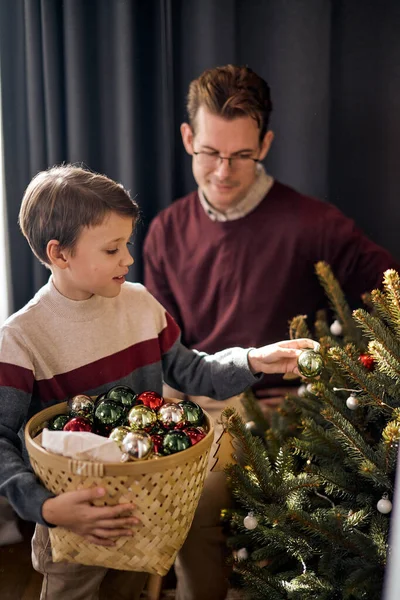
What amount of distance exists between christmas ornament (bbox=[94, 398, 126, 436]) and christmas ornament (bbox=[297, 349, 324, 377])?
0.36m

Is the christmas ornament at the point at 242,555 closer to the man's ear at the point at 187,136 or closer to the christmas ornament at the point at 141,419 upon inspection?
the christmas ornament at the point at 141,419

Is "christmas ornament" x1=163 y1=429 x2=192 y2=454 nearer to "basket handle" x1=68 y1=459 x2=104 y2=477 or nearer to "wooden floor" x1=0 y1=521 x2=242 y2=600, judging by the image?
"basket handle" x1=68 y1=459 x2=104 y2=477

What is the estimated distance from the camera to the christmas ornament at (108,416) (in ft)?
4.17

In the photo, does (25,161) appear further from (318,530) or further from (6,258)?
(318,530)

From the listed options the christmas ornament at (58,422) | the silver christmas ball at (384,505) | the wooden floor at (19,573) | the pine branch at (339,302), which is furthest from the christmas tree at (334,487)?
the wooden floor at (19,573)

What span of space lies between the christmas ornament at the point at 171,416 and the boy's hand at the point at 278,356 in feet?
0.72

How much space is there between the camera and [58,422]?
1.29 meters

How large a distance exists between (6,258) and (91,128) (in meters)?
0.42

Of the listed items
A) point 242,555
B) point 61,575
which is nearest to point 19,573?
point 61,575

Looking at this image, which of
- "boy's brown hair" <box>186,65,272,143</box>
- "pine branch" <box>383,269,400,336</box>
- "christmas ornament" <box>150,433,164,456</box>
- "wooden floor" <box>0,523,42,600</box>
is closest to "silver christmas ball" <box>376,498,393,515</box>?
"pine branch" <box>383,269,400,336</box>

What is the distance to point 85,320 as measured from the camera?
139cm

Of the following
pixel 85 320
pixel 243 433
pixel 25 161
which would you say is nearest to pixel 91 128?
pixel 25 161

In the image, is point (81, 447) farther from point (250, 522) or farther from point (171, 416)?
point (250, 522)

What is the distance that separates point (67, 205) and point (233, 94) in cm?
68
